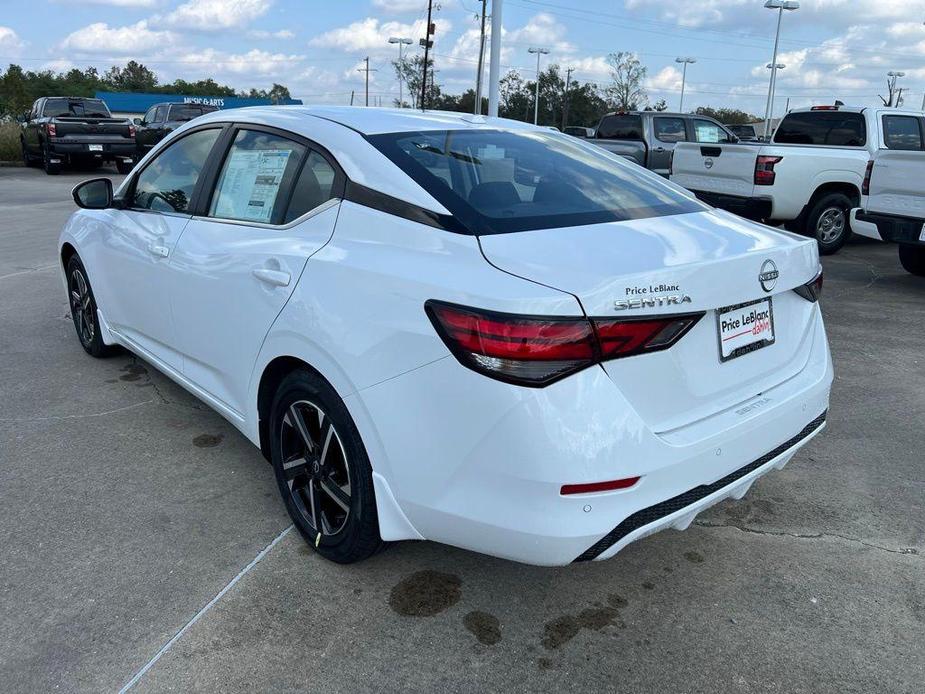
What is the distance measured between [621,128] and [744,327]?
13.2m

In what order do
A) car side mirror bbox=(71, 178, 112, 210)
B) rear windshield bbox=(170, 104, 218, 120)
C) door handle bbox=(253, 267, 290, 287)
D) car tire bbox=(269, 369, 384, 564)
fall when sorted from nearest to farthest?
1. car tire bbox=(269, 369, 384, 564)
2. door handle bbox=(253, 267, 290, 287)
3. car side mirror bbox=(71, 178, 112, 210)
4. rear windshield bbox=(170, 104, 218, 120)

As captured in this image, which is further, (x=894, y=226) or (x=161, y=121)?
(x=161, y=121)

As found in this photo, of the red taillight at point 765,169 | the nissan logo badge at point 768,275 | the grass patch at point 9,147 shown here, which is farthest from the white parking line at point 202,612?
the grass patch at point 9,147

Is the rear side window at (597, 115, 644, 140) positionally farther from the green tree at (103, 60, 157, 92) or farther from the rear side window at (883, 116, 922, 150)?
the green tree at (103, 60, 157, 92)

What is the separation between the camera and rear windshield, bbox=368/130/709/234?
2514 mm

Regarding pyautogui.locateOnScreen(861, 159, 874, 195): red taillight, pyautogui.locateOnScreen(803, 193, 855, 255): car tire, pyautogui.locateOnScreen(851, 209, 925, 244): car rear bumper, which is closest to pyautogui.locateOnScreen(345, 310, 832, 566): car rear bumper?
pyautogui.locateOnScreen(851, 209, 925, 244): car rear bumper

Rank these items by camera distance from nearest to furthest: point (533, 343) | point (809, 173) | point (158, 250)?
1. point (533, 343)
2. point (158, 250)
3. point (809, 173)

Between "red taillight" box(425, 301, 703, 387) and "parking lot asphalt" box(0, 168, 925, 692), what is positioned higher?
"red taillight" box(425, 301, 703, 387)

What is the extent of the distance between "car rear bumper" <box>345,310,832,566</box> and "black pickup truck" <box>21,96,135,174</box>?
19811 mm

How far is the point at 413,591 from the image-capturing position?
2703 millimetres

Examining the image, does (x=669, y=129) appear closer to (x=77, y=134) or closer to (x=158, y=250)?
(x=158, y=250)

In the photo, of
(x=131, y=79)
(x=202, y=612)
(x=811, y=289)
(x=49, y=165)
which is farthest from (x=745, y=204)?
(x=131, y=79)

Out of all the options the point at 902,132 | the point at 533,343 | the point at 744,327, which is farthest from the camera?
the point at 902,132

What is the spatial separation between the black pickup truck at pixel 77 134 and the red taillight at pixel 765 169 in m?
15.9
